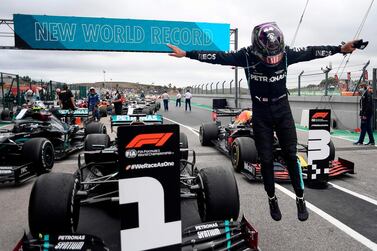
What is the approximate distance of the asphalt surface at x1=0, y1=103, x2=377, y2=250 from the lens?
3541 millimetres

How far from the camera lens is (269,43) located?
128 inches

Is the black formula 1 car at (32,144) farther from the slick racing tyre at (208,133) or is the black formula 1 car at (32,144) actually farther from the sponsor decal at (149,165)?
the sponsor decal at (149,165)

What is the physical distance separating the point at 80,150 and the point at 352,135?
911 centimetres

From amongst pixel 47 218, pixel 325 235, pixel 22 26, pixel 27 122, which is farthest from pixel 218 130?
pixel 22 26

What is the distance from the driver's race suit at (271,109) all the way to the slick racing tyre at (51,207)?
5.75 ft

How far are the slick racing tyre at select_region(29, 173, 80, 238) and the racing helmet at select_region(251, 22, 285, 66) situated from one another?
7.17 feet

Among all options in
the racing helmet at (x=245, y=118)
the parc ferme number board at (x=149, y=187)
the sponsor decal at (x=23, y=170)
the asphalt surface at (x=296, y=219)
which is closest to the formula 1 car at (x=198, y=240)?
the asphalt surface at (x=296, y=219)

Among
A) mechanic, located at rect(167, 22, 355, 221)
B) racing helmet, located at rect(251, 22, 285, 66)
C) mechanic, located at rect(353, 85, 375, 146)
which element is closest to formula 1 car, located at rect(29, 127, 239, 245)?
mechanic, located at rect(167, 22, 355, 221)

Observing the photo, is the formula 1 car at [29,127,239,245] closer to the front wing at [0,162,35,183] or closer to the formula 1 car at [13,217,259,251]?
the formula 1 car at [13,217,259,251]

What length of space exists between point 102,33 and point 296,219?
16603mm

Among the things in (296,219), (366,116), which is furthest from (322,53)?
(366,116)

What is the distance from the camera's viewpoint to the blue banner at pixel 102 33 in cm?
1811

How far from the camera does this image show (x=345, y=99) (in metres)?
13.8

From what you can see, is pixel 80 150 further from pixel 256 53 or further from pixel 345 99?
pixel 345 99
